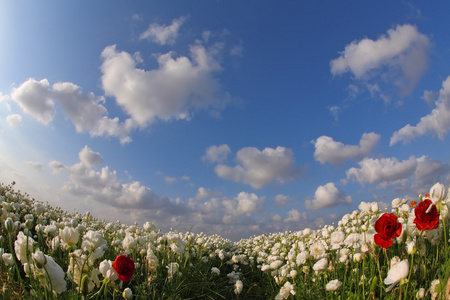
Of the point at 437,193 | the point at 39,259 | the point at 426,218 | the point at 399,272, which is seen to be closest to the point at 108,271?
the point at 39,259

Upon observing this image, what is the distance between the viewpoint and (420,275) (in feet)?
11.6

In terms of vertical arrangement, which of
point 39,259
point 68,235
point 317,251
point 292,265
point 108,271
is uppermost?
point 68,235

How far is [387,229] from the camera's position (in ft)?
10.4

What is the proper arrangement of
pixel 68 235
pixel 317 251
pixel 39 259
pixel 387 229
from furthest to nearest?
pixel 317 251
pixel 387 229
pixel 68 235
pixel 39 259

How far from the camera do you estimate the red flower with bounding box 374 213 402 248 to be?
3.15m

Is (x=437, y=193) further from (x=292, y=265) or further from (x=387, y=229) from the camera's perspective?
(x=292, y=265)

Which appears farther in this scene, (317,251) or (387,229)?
(317,251)

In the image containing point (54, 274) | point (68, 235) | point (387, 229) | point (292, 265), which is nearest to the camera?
point (54, 274)

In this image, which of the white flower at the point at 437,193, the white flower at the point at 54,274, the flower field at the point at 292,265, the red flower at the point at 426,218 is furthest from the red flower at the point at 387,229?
the white flower at the point at 54,274

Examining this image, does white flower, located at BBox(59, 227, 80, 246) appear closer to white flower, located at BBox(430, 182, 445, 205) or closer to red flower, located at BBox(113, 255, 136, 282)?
red flower, located at BBox(113, 255, 136, 282)

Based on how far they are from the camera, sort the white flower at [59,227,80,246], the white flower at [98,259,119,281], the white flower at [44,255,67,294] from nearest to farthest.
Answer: the white flower at [44,255,67,294]
the white flower at [98,259,119,281]
the white flower at [59,227,80,246]

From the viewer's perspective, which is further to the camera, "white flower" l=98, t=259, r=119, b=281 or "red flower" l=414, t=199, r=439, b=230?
"red flower" l=414, t=199, r=439, b=230

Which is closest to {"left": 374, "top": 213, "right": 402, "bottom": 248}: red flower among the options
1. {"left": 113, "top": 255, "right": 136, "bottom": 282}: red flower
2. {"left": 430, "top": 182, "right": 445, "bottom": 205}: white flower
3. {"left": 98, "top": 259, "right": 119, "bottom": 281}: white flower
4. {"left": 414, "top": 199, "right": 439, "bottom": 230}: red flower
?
{"left": 414, "top": 199, "right": 439, "bottom": 230}: red flower

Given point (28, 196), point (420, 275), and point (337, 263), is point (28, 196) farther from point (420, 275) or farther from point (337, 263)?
point (420, 275)
